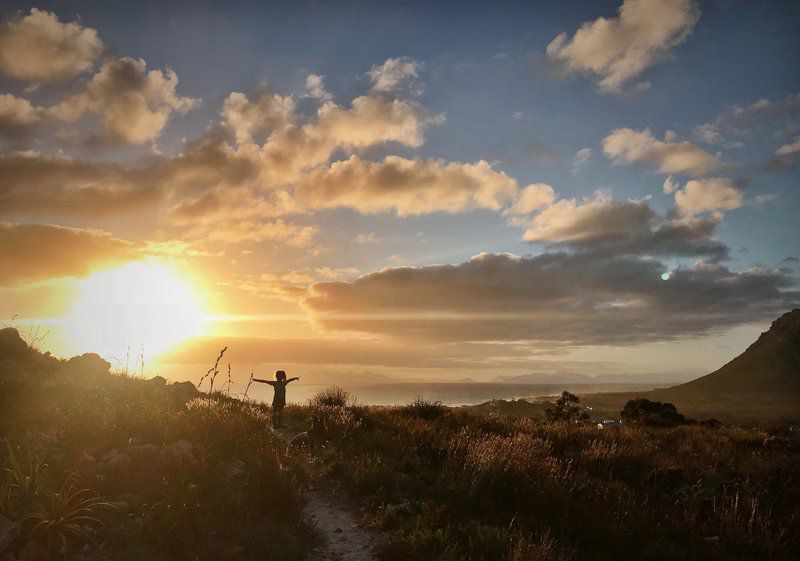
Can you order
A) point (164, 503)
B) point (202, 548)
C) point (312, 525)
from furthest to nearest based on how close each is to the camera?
point (312, 525)
point (164, 503)
point (202, 548)

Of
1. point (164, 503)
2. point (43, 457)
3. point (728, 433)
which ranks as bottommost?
point (728, 433)

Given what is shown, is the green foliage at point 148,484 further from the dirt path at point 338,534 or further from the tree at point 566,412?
the tree at point 566,412

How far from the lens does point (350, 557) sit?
690 centimetres

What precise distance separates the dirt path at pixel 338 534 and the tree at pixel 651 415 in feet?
62.1

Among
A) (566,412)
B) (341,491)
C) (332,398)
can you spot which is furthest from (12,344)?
(566,412)

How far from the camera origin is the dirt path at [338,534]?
6930 mm

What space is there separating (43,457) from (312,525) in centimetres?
454

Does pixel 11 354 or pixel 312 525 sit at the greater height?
pixel 11 354

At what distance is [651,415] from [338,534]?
70.7 ft

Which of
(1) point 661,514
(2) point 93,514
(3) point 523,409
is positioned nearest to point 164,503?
(2) point 93,514

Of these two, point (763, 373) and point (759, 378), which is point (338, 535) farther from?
point (763, 373)

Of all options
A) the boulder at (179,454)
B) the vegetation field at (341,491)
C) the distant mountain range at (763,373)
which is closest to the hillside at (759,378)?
the distant mountain range at (763,373)

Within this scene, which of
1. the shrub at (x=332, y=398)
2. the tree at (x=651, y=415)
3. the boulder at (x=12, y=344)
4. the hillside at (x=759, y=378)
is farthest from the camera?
the hillside at (x=759, y=378)

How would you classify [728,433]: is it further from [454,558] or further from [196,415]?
A: [196,415]
